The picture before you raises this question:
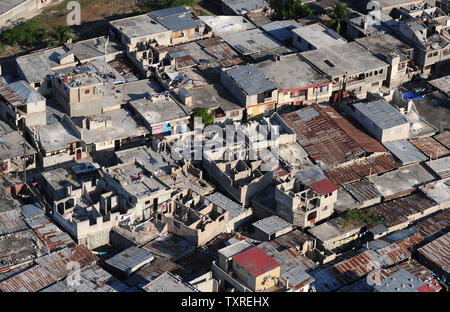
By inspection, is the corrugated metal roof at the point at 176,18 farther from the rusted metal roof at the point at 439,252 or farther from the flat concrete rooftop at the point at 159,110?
the rusted metal roof at the point at 439,252

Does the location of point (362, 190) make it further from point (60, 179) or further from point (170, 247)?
point (60, 179)

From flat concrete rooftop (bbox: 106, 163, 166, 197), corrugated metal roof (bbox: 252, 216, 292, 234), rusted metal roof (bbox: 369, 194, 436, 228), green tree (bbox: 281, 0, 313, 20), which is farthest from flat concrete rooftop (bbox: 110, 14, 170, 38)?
rusted metal roof (bbox: 369, 194, 436, 228)

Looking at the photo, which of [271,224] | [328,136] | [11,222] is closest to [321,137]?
[328,136]

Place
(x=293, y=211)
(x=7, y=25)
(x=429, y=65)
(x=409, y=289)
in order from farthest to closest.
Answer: (x=7, y=25) < (x=429, y=65) < (x=293, y=211) < (x=409, y=289)

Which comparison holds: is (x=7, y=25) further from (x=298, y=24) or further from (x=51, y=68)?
(x=298, y=24)

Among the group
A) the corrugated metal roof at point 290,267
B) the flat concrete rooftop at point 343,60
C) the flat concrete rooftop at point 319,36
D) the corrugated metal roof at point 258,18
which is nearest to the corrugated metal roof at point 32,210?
the corrugated metal roof at point 290,267

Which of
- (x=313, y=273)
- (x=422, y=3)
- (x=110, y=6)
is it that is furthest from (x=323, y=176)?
(x=110, y=6)
